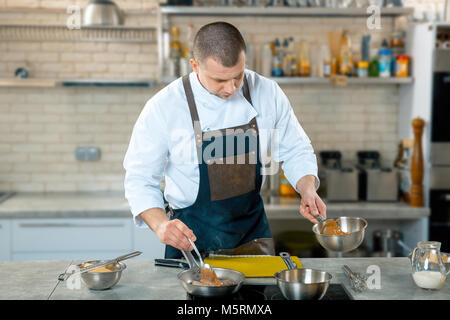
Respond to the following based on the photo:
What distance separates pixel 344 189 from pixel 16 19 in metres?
3.08

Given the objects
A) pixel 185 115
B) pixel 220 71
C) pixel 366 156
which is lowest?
pixel 366 156

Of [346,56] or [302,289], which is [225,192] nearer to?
[302,289]

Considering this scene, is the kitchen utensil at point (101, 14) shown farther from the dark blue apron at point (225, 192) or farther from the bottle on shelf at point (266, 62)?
the dark blue apron at point (225, 192)

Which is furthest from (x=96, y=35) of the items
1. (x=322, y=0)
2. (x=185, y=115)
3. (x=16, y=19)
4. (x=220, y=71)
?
(x=220, y=71)

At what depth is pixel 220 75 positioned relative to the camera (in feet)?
7.13

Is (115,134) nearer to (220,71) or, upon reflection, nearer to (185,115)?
(185,115)

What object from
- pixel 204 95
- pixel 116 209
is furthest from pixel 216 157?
pixel 116 209

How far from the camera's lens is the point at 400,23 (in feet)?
14.9

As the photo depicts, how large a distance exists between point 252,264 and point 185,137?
0.67 m

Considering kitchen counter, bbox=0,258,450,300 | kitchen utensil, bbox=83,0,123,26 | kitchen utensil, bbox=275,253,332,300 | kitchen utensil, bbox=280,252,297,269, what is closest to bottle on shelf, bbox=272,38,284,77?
kitchen utensil, bbox=83,0,123,26

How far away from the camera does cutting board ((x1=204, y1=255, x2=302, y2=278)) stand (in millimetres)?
2125

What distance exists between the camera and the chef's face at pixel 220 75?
2.16 m

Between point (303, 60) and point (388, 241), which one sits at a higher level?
point (303, 60)
